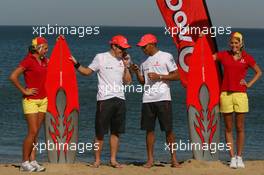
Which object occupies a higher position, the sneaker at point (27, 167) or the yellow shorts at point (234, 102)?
the yellow shorts at point (234, 102)

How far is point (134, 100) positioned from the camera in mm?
22219

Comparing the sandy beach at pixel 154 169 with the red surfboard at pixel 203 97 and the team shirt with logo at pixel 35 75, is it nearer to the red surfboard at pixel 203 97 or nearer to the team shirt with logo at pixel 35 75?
the red surfboard at pixel 203 97

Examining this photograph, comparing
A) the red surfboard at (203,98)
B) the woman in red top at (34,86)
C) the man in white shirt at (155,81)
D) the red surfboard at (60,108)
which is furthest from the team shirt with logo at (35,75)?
the red surfboard at (203,98)

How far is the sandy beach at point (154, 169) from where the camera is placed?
8505mm

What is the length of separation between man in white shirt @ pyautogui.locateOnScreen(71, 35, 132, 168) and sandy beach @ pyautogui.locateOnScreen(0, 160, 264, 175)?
0.31 meters

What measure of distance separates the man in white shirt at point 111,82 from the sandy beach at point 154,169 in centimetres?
31

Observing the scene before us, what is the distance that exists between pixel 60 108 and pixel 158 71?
1.34 metres

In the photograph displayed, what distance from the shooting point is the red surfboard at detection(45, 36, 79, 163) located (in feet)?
29.9

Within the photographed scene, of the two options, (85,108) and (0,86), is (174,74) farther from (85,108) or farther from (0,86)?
(0,86)

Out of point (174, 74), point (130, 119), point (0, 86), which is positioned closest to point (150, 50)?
point (174, 74)

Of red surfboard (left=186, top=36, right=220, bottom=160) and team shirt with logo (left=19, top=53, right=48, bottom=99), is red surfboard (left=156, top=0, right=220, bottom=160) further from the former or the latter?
team shirt with logo (left=19, top=53, right=48, bottom=99)

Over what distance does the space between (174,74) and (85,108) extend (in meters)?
11.9
